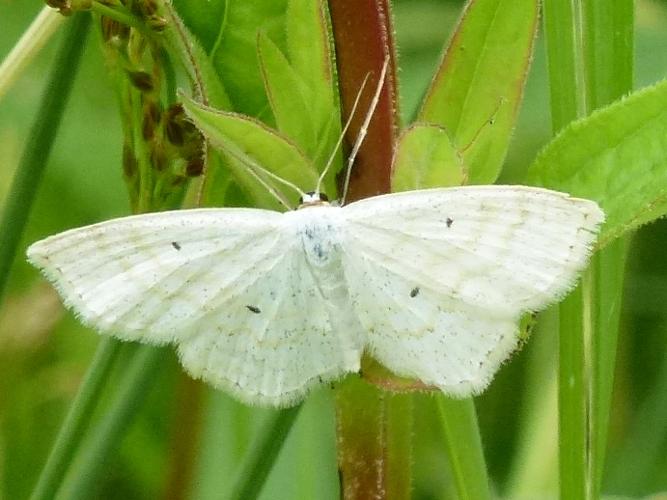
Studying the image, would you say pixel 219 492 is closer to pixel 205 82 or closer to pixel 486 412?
pixel 486 412

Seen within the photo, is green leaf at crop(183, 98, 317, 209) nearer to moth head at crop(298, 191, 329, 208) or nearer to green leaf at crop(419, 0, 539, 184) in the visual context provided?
moth head at crop(298, 191, 329, 208)

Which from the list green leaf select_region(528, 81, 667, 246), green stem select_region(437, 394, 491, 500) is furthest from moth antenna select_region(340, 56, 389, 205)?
green stem select_region(437, 394, 491, 500)

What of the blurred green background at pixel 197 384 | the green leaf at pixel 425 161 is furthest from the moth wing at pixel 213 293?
the blurred green background at pixel 197 384

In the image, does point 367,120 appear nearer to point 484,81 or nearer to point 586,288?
point 484,81

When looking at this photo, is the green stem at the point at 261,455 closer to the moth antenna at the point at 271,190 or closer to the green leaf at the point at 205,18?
the moth antenna at the point at 271,190

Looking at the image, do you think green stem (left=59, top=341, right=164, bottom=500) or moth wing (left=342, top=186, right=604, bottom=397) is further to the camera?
green stem (left=59, top=341, right=164, bottom=500)

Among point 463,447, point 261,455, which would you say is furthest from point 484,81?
point 261,455
